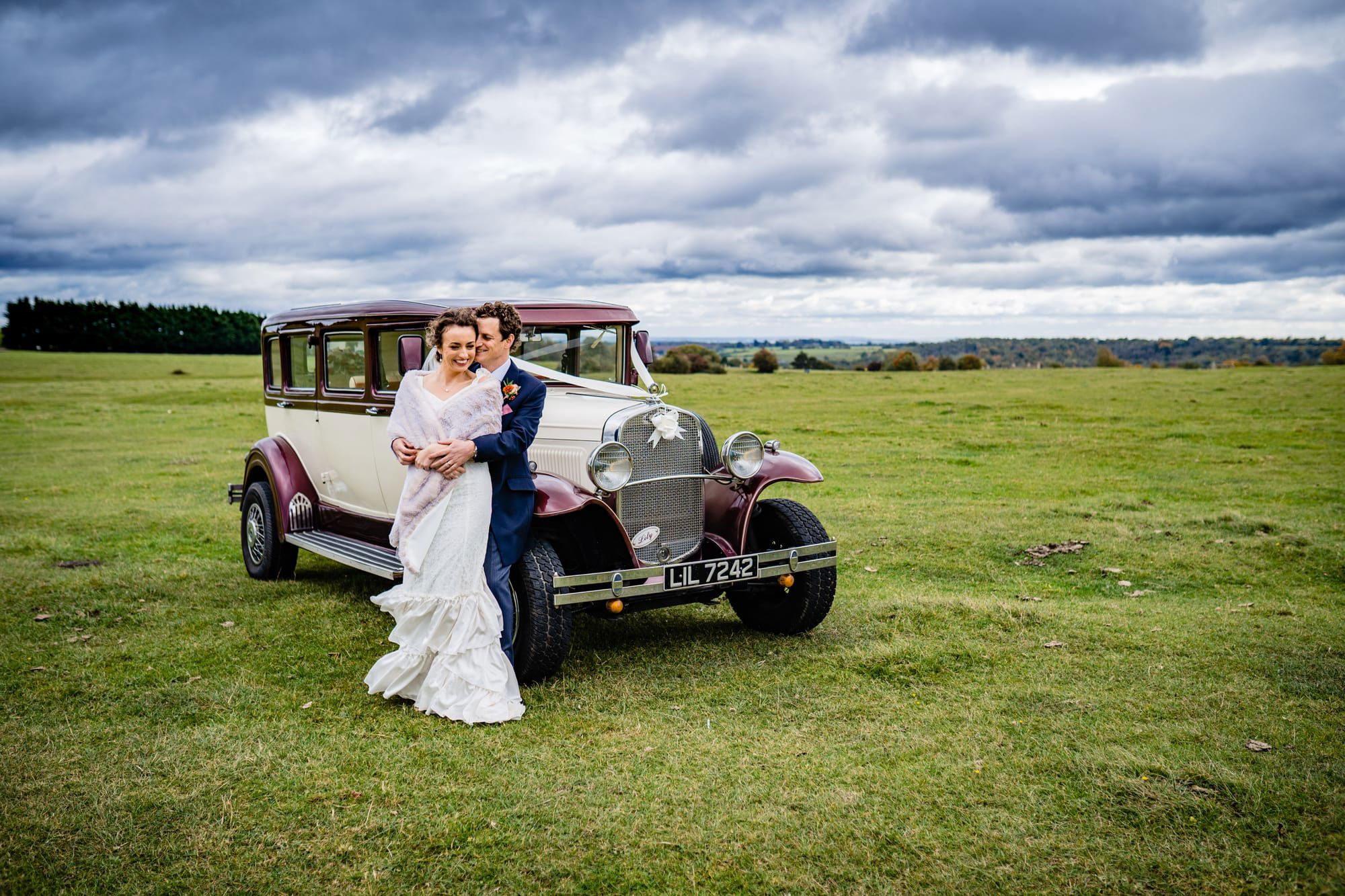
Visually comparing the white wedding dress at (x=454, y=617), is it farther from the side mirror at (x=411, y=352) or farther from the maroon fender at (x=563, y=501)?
the side mirror at (x=411, y=352)

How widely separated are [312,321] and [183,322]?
228 feet

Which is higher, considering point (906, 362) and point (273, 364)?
point (906, 362)

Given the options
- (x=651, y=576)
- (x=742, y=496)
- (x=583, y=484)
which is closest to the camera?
(x=651, y=576)

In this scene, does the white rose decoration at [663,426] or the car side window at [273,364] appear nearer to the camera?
the white rose decoration at [663,426]

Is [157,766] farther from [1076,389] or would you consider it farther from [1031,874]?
[1076,389]

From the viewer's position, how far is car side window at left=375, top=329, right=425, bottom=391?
7.22 metres

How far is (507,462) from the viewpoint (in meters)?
5.70

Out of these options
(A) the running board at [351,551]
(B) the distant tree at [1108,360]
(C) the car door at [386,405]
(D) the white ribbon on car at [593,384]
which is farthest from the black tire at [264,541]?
(B) the distant tree at [1108,360]

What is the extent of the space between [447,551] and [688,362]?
38.0m

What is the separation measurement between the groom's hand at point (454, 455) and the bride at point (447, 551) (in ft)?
0.12

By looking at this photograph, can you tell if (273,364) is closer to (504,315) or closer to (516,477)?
(504,315)

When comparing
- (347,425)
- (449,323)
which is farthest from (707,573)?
(347,425)

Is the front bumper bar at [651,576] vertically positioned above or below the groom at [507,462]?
below

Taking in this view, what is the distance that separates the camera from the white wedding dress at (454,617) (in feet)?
17.9
